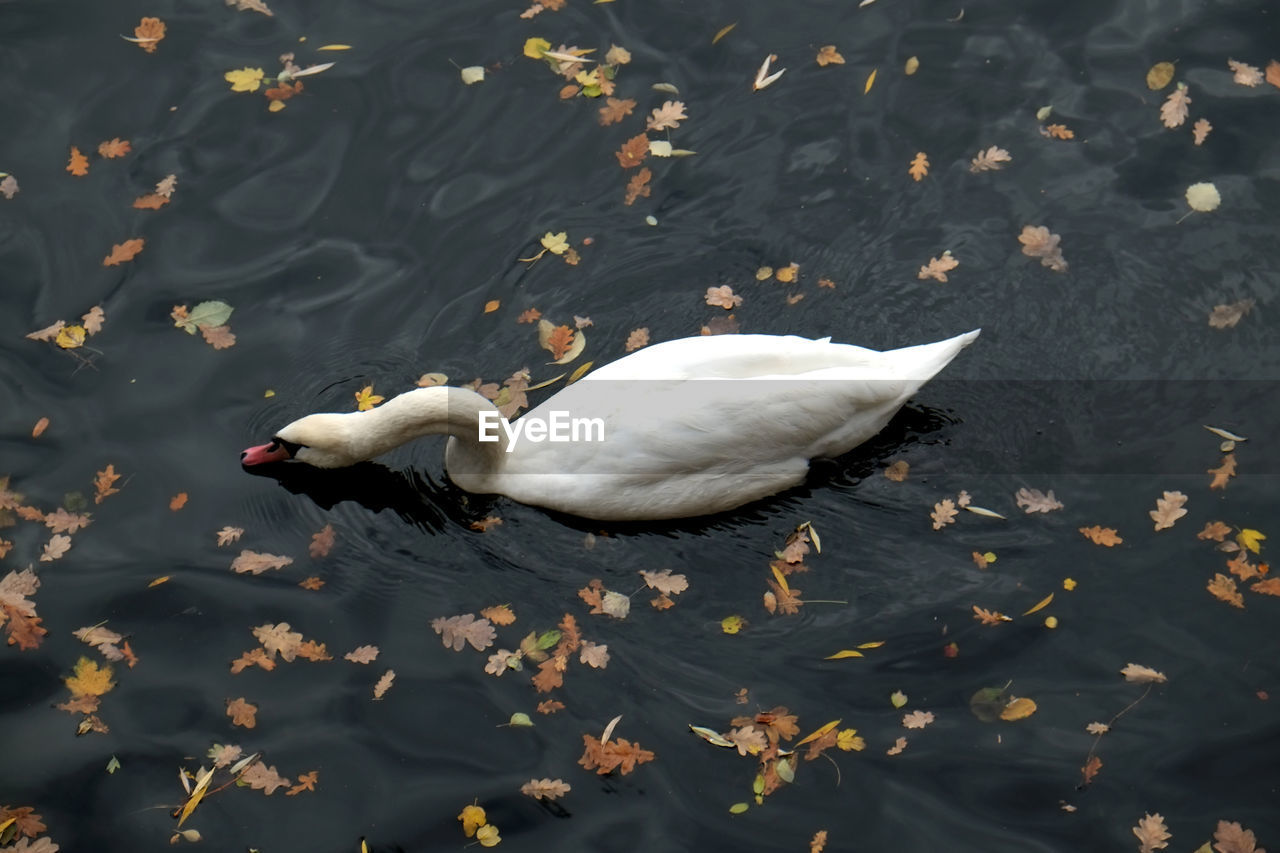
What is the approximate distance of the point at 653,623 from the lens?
23.4 ft

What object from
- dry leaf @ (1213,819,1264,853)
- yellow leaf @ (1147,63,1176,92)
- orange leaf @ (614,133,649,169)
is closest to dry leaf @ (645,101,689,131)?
orange leaf @ (614,133,649,169)

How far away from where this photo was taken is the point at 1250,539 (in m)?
7.25

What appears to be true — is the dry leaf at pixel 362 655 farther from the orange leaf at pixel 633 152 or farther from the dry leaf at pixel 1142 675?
the dry leaf at pixel 1142 675

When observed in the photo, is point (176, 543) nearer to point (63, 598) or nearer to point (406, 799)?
point (63, 598)

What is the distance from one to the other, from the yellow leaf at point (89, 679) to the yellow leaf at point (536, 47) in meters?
5.75

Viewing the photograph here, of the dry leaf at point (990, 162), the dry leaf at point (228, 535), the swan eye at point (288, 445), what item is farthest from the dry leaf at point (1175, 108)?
the dry leaf at point (228, 535)

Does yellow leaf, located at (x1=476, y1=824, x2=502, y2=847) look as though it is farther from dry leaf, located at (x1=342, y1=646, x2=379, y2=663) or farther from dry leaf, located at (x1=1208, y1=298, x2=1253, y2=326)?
dry leaf, located at (x1=1208, y1=298, x2=1253, y2=326)

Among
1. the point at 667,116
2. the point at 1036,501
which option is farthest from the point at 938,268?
the point at 667,116

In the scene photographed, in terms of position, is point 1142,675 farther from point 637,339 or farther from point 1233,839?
point 637,339

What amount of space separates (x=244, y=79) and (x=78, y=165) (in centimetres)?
148

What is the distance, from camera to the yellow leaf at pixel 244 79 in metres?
9.96

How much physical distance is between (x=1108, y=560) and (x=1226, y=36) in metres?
4.96

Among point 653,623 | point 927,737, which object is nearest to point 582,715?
point 653,623

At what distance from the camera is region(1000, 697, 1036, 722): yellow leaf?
6.68 metres
